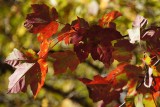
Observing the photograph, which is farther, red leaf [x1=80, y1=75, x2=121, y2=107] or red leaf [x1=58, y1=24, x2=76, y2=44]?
red leaf [x1=80, y1=75, x2=121, y2=107]

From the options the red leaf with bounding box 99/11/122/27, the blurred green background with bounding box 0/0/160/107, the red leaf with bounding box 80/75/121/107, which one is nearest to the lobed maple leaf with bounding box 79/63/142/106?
the red leaf with bounding box 80/75/121/107

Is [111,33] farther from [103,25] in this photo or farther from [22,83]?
[22,83]

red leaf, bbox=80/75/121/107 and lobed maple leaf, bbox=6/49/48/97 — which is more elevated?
lobed maple leaf, bbox=6/49/48/97

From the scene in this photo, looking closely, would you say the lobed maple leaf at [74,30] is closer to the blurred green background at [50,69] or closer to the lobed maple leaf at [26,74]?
the lobed maple leaf at [26,74]

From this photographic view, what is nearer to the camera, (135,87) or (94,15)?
(135,87)

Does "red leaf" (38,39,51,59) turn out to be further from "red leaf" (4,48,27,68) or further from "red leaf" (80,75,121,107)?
"red leaf" (80,75,121,107)

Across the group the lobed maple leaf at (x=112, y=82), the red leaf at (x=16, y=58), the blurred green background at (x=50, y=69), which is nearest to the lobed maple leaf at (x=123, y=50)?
the lobed maple leaf at (x=112, y=82)

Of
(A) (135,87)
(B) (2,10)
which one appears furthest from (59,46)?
(A) (135,87)
